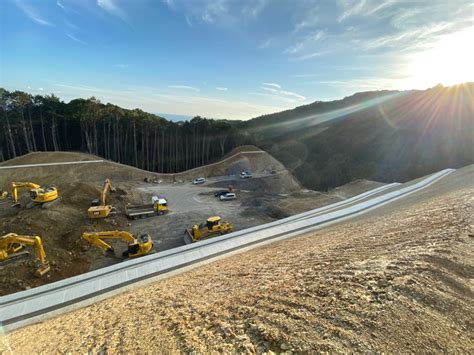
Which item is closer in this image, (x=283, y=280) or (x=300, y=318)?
(x=300, y=318)

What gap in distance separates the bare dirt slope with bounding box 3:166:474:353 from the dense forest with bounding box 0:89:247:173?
38.1 meters

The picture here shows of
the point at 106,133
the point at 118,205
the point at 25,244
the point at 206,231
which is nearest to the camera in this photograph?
the point at 25,244

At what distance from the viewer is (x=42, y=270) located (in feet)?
41.6

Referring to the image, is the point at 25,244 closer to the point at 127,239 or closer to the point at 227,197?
the point at 127,239

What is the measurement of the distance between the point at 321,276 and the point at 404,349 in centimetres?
239

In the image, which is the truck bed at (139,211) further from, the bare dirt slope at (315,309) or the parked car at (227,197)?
the bare dirt slope at (315,309)

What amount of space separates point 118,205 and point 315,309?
Result: 22524 mm

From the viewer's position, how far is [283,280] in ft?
19.6

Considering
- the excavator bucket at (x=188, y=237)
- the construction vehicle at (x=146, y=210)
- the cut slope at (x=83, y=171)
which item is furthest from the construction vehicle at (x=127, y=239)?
the cut slope at (x=83, y=171)

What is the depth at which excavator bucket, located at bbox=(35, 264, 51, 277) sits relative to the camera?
12.5 meters

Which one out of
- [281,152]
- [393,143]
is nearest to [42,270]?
[281,152]

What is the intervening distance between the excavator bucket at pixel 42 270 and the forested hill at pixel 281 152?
101 ft

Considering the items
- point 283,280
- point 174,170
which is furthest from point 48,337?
point 174,170

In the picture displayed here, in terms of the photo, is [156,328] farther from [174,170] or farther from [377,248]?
[174,170]
